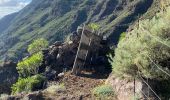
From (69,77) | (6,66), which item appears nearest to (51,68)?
(69,77)

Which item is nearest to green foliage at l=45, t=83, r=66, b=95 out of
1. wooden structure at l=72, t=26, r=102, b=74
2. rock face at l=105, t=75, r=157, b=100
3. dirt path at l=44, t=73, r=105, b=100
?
dirt path at l=44, t=73, r=105, b=100

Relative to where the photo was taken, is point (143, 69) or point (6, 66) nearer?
point (143, 69)

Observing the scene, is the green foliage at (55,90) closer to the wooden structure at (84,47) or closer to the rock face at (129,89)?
the rock face at (129,89)

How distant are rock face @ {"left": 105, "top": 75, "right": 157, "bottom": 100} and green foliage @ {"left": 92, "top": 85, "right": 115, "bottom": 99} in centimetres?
26

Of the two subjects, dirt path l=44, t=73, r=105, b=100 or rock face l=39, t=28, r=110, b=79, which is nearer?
dirt path l=44, t=73, r=105, b=100

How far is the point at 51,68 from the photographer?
35.3 metres

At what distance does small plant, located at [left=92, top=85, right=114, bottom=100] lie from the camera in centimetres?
1915

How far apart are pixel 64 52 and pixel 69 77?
978 centimetres

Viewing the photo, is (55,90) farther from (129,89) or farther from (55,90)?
(129,89)

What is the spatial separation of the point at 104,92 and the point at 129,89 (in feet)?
5.60

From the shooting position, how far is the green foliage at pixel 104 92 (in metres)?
19.2

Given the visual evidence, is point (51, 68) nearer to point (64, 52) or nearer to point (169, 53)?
point (64, 52)

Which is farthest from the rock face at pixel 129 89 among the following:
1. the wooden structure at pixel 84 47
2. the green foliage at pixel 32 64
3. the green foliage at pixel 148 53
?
the green foliage at pixel 32 64

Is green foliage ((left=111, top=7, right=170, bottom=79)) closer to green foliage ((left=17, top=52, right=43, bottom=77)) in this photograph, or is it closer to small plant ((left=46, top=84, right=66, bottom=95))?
small plant ((left=46, top=84, right=66, bottom=95))
